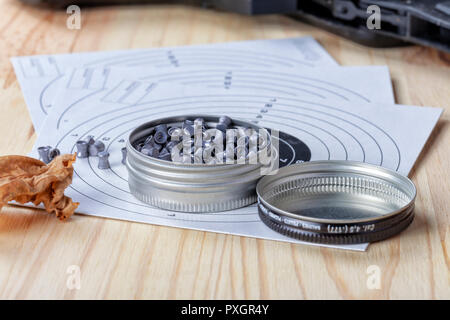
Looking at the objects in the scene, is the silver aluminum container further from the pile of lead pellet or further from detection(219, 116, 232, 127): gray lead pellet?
detection(219, 116, 232, 127): gray lead pellet

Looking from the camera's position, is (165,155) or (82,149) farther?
(82,149)

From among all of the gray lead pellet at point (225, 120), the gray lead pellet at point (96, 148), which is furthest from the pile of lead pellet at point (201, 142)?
the gray lead pellet at point (96, 148)

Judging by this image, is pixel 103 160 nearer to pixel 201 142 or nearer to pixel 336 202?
pixel 201 142

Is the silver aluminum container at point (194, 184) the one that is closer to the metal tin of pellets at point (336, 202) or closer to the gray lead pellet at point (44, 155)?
the metal tin of pellets at point (336, 202)

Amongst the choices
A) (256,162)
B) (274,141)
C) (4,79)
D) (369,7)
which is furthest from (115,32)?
(256,162)

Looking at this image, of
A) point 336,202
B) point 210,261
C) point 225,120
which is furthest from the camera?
point 225,120

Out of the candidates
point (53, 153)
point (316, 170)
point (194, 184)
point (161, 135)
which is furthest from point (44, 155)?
point (316, 170)

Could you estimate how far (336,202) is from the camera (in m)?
0.94

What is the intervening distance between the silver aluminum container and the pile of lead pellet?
28mm

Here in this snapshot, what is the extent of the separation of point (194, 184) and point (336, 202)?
0.19 meters

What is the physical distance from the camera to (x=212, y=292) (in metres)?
0.77

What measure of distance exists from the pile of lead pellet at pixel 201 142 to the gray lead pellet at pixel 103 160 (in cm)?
8

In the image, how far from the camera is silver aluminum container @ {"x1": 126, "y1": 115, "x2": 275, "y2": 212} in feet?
3.01
